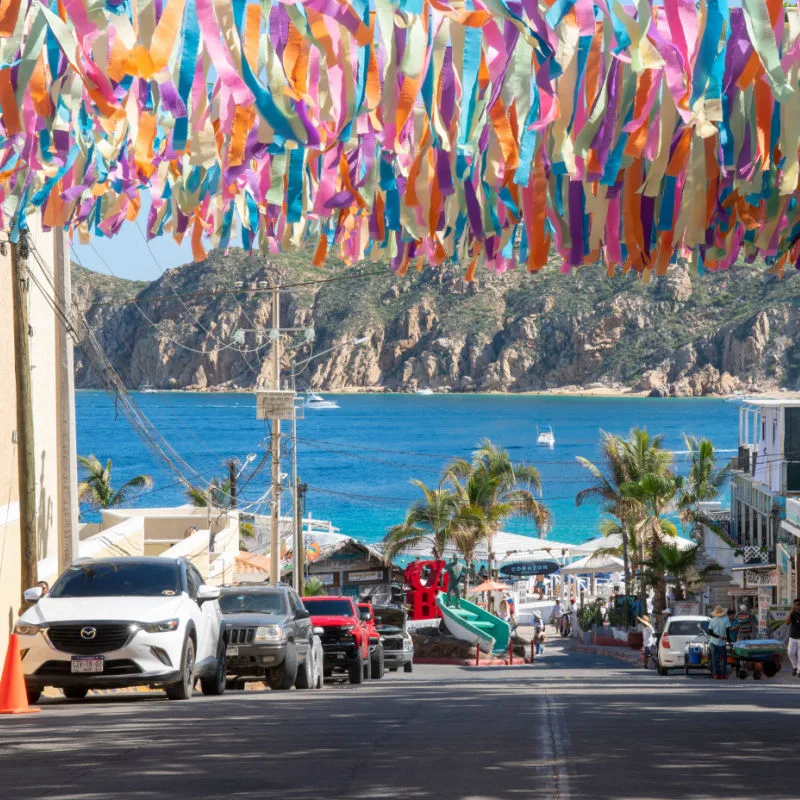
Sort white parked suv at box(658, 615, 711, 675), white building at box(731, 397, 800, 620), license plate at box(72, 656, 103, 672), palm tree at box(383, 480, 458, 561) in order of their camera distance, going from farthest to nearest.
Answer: palm tree at box(383, 480, 458, 561), white building at box(731, 397, 800, 620), white parked suv at box(658, 615, 711, 675), license plate at box(72, 656, 103, 672)

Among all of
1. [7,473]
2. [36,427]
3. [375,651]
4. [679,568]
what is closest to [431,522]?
[679,568]

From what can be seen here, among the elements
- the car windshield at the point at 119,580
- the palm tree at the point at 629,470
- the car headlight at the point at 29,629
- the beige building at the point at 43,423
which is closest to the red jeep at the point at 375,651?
the beige building at the point at 43,423

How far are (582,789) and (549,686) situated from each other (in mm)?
11656

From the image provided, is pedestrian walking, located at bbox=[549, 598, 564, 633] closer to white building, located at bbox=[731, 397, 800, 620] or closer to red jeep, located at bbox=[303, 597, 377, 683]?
white building, located at bbox=[731, 397, 800, 620]

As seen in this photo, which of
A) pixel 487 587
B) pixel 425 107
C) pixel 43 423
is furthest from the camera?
pixel 487 587

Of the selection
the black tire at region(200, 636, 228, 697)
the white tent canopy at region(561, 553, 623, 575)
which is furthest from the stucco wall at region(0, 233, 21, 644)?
the white tent canopy at region(561, 553, 623, 575)

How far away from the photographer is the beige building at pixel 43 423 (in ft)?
65.2

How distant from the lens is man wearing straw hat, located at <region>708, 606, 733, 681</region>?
84.7 feet

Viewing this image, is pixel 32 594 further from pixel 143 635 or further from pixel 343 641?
pixel 343 641

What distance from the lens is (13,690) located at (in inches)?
505

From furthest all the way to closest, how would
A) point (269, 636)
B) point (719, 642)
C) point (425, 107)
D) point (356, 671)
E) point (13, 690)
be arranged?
point (719, 642), point (356, 671), point (269, 636), point (13, 690), point (425, 107)

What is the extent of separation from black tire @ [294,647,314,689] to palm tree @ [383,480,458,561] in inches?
1400

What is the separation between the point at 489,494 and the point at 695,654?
27734 millimetres

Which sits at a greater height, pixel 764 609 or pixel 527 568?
pixel 527 568
